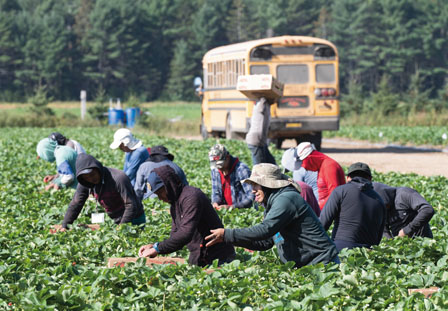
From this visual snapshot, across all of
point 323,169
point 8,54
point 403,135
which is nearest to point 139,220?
point 323,169

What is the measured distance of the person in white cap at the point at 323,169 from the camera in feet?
30.4

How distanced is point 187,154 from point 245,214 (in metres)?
10.9

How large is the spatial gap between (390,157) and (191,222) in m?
18.1

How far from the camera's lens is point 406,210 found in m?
8.29

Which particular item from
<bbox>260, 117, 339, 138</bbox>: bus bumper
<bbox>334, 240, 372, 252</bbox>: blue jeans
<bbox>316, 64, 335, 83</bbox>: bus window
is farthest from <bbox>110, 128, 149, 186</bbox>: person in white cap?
<bbox>316, 64, 335, 83</bbox>: bus window

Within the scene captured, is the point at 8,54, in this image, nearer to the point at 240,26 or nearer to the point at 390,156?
the point at 240,26

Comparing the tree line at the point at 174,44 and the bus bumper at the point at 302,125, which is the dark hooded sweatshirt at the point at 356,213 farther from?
the tree line at the point at 174,44

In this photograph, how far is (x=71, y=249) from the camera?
25.9 ft

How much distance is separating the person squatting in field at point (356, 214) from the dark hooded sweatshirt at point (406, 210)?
626 mm

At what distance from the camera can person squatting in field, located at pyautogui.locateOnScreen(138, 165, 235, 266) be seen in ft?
22.4

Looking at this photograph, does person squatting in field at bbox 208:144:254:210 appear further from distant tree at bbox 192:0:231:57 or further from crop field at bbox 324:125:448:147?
distant tree at bbox 192:0:231:57

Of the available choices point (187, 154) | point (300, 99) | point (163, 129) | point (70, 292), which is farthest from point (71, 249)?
point (163, 129)

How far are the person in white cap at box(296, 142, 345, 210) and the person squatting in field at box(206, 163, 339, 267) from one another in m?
2.57

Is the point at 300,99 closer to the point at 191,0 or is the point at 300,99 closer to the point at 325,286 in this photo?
the point at 325,286
